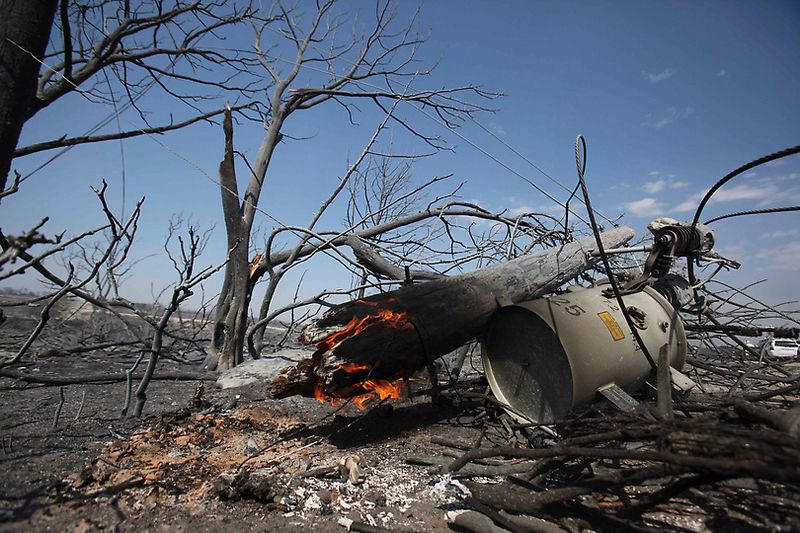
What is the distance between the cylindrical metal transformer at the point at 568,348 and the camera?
292 centimetres

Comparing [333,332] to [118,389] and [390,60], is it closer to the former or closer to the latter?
[118,389]

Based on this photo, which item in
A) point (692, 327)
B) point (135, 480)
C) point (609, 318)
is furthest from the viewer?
point (692, 327)

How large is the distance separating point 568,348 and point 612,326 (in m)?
0.53

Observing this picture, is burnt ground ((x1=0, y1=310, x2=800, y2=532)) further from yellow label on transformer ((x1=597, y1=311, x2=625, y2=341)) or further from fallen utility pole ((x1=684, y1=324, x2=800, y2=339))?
fallen utility pole ((x1=684, y1=324, x2=800, y2=339))

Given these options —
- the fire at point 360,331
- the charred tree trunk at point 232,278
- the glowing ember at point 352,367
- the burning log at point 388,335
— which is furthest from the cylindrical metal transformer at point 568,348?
the charred tree trunk at point 232,278

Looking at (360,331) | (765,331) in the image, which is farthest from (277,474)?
(765,331)

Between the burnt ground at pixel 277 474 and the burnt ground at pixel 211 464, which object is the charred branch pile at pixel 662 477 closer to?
the burnt ground at pixel 277 474

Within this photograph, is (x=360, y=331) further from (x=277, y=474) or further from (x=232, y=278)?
(x=232, y=278)

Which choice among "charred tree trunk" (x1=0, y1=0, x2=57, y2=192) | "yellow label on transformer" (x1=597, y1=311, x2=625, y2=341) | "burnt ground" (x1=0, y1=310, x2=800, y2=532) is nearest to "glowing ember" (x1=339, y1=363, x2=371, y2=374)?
"burnt ground" (x1=0, y1=310, x2=800, y2=532)

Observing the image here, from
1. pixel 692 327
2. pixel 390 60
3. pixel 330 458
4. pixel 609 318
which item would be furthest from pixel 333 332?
pixel 390 60

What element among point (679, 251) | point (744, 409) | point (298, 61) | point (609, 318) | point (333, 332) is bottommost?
point (744, 409)

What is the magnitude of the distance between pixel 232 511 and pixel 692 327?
4654 mm

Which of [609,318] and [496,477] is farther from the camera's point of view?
[609,318]

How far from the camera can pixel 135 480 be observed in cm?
231
